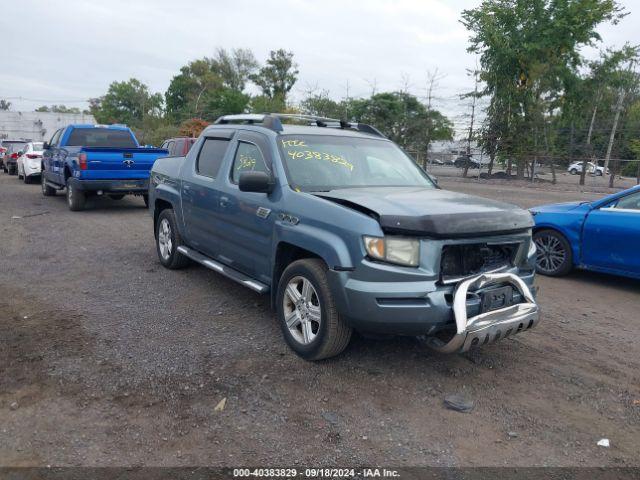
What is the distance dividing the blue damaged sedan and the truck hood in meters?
2.97

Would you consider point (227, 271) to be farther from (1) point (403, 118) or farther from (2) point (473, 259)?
(1) point (403, 118)

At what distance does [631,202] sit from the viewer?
21.5 ft

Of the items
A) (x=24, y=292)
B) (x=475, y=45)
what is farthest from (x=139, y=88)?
(x=24, y=292)

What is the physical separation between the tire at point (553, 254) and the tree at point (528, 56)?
21.9 metres

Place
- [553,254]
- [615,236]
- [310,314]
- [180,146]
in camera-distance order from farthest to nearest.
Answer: [180,146] → [553,254] → [615,236] → [310,314]

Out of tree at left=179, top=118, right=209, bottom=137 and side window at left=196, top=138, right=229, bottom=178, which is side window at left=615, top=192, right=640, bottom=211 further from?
tree at left=179, top=118, right=209, bottom=137

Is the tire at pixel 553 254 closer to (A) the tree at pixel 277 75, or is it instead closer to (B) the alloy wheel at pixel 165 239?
(B) the alloy wheel at pixel 165 239

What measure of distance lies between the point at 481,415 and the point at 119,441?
2260 millimetres

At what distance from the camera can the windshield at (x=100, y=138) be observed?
12.9 metres

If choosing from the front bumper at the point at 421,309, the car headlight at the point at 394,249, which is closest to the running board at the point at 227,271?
the front bumper at the point at 421,309

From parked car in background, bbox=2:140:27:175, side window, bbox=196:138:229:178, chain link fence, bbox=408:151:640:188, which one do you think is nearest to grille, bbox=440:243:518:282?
side window, bbox=196:138:229:178

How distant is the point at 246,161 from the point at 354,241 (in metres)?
1.96

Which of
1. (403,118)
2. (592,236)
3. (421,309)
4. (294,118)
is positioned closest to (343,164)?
(294,118)

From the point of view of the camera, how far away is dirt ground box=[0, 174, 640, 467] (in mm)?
3074
